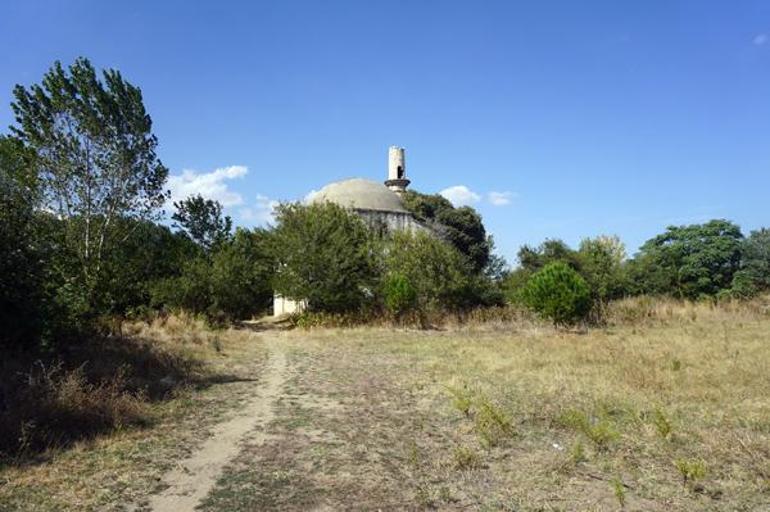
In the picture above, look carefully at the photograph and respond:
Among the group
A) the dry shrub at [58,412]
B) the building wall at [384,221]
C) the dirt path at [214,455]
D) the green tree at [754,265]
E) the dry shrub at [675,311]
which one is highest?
the building wall at [384,221]

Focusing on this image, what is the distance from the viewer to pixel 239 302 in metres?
22.6

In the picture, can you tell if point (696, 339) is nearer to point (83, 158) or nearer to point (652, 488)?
point (652, 488)

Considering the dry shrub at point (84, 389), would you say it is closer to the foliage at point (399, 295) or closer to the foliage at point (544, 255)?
the foliage at point (399, 295)

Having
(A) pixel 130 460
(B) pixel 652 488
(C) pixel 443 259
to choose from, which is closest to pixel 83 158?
(C) pixel 443 259

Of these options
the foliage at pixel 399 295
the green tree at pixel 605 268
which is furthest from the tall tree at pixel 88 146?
the green tree at pixel 605 268

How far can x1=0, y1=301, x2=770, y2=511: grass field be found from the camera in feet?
14.5

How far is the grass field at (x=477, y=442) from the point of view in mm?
4434

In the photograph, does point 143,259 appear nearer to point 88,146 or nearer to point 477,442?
point 88,146

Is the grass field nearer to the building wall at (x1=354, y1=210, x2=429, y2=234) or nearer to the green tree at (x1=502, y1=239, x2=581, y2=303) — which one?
the green tree at (x1=502, y1=239, x2=581, y2=303)

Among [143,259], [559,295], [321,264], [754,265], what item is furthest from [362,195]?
[754,265]

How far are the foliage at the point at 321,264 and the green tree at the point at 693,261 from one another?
14863mm

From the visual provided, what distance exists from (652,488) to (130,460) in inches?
179

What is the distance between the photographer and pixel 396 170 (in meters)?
50.3

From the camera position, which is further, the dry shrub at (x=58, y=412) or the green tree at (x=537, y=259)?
the green tree at (x=537, y=259)
